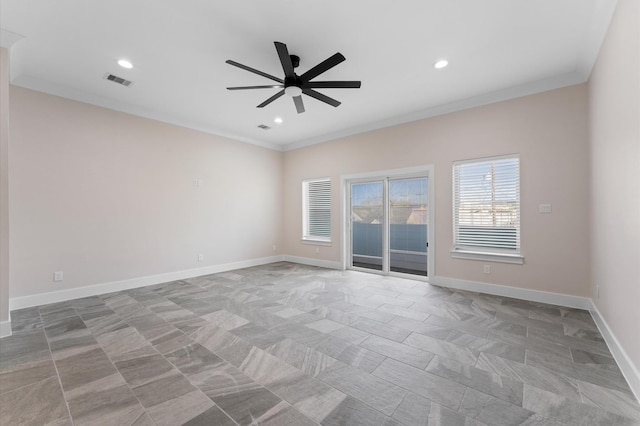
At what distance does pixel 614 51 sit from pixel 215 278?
6143 mm

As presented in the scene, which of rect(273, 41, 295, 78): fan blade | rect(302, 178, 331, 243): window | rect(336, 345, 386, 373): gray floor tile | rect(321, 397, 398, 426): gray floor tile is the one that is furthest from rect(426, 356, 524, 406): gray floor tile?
rect(302, 178, 331, 243): window

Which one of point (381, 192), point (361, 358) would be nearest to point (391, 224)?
point (381, 192)

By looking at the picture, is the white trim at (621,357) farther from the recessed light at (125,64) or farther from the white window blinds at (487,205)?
the recessed light at (125,64)

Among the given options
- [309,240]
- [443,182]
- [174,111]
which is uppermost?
[174,111]

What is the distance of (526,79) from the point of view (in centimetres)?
376

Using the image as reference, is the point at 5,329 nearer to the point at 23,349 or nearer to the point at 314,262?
the point at 23,349

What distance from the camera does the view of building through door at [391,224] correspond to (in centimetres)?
521

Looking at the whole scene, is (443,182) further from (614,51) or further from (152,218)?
(152,218)

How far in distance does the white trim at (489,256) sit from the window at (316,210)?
2858mm

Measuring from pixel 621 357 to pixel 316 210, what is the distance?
5429mm

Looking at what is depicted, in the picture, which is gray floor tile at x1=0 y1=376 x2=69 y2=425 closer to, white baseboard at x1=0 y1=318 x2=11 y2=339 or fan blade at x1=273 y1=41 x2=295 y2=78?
white baseboard at x1=0 y1=318 x2=11 y2=339

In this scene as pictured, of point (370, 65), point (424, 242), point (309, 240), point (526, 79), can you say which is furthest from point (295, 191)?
point (526, 79)

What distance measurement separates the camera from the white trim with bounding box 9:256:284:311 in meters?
3.65

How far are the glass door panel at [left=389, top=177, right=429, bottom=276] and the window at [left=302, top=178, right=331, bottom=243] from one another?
1609 millimetres
